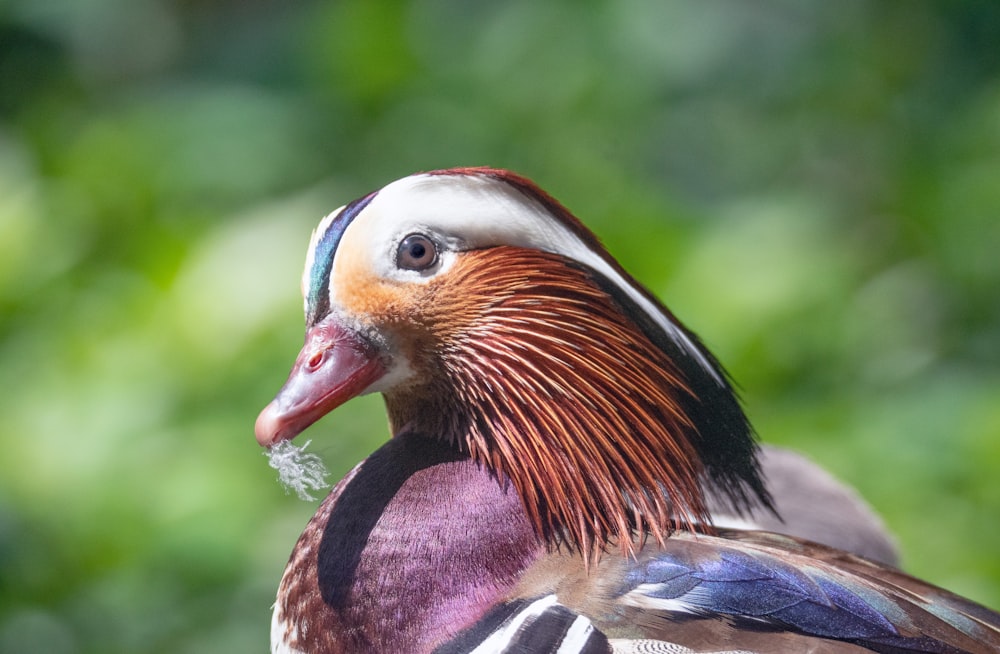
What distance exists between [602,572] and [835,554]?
0.64 ft

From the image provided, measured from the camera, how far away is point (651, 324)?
2.69ft

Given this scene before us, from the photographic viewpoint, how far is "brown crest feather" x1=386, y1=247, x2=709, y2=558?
0.79 m

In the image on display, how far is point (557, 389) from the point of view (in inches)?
31.7

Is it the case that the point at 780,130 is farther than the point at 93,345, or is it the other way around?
the point at 780,130

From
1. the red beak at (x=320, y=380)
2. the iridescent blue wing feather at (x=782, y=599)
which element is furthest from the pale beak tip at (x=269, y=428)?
the iridescent blue wing feather at (x=782, y=599)

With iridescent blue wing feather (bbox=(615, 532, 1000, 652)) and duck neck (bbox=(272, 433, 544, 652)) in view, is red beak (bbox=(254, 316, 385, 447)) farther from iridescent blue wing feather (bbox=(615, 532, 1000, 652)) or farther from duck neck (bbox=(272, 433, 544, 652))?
iridescent blue wing feather (bbox=(615, 532, 1000, 652))

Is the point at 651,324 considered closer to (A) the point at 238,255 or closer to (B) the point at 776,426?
(B) the point at 776,426

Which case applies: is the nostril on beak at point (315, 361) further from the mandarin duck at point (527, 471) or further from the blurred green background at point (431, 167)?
the blurred green background at point (431, 167)

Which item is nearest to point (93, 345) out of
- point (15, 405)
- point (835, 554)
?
point (15, 405)

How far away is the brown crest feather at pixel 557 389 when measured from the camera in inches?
31.1

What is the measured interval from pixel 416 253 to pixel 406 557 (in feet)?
0.65

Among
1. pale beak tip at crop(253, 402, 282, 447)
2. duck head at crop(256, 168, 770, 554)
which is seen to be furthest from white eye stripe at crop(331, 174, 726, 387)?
pale beak tip at crop(253, 402, 282, 447)

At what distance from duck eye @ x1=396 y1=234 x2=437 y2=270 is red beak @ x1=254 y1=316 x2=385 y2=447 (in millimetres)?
59

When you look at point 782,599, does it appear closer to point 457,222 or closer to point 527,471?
point 527,471
